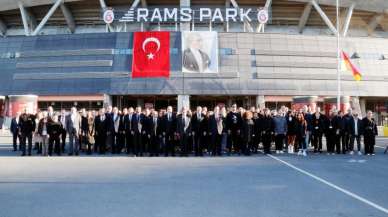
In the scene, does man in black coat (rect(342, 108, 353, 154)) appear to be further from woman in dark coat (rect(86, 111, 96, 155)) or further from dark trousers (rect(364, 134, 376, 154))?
woman in dark coat (rect(86, 111, 96, 155))

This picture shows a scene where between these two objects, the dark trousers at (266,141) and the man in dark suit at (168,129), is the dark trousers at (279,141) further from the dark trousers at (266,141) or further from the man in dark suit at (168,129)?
the man in dark suit at (168,129)

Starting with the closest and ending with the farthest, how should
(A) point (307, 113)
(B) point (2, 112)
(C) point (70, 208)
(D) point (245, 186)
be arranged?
(C) point (70, 208) → (D) point (245, 186) → (A) point (307, 113) → (B) point (2, 112)

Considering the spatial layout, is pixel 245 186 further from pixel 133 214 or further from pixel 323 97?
pixel 323 97

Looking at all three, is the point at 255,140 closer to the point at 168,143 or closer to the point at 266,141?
the point at 266,141

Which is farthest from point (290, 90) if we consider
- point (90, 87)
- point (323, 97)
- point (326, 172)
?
point (326, 172)

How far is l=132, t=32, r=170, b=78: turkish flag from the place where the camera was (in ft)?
132

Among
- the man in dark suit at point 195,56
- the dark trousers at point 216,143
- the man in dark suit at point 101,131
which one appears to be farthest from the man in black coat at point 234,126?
the man in dark suit at point 195,56

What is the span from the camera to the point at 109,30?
152ft

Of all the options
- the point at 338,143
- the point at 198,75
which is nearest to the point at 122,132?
the point at 338,143

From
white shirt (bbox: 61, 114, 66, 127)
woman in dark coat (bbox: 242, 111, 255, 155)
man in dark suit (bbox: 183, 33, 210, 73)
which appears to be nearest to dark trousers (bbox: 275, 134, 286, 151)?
woman in dark coat (bbox: 242, 111, 255, 155)

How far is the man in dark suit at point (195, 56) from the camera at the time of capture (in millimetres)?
40375

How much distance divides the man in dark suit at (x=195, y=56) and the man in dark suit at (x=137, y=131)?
82.9ft

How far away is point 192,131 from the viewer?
1541 cm

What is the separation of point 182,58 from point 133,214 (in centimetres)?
3568
